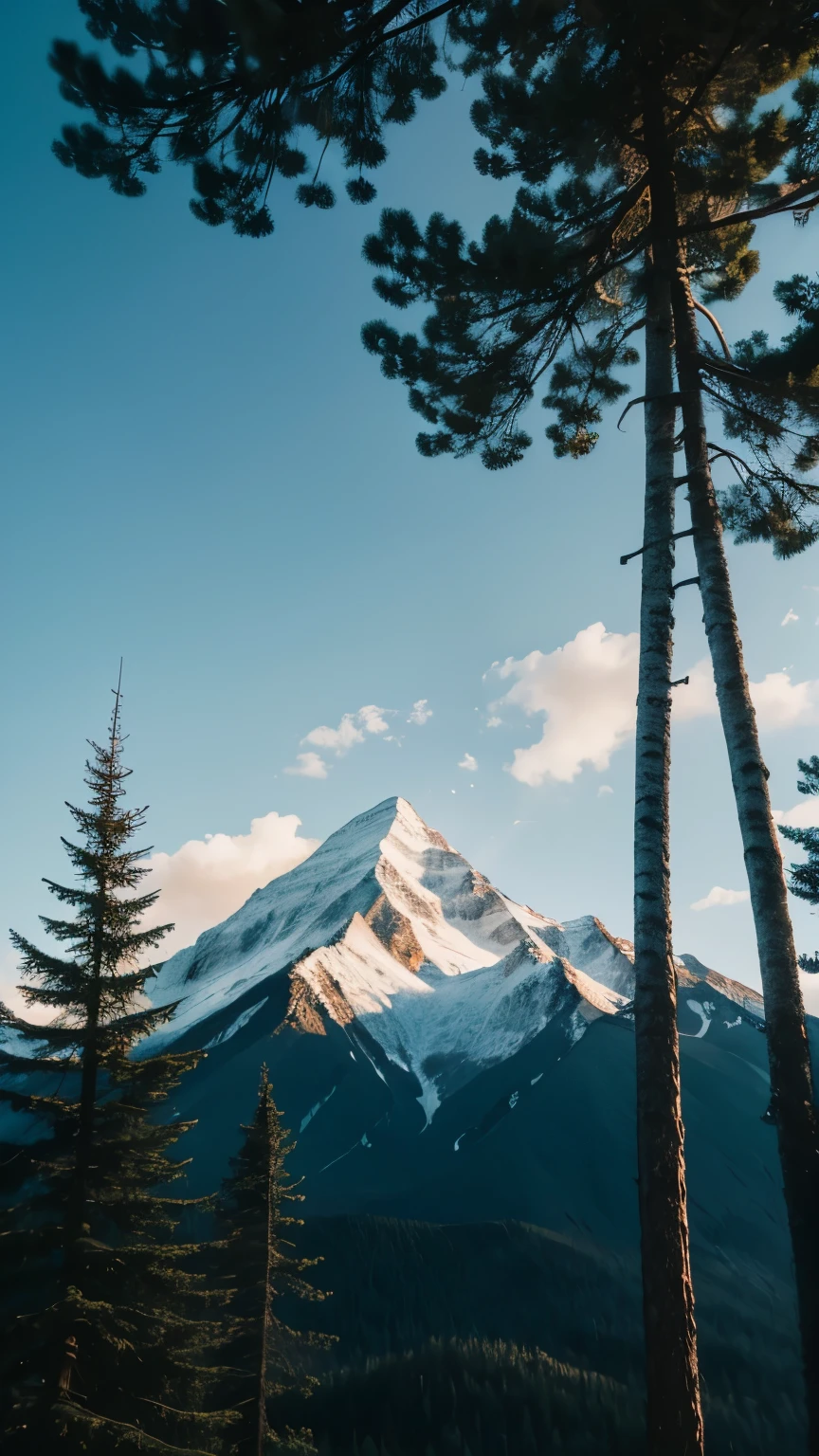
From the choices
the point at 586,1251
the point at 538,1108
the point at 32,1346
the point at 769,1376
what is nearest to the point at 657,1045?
the point at 32,1346

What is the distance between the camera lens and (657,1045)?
6.44 meters

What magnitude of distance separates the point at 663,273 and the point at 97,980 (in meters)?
12.2

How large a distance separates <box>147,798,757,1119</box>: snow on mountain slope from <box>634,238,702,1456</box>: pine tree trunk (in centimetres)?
10515

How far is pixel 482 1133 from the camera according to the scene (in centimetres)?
9762

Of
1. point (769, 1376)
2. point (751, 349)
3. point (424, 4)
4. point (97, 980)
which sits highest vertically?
point (424, 4)

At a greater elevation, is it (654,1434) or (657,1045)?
(657,1045)

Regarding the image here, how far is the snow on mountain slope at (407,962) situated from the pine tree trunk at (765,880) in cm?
10497

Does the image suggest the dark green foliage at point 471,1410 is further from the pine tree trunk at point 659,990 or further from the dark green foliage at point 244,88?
the dark green foliage at point 244,88

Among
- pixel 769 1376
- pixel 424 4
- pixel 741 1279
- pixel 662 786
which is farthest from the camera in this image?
pixel 741 1279

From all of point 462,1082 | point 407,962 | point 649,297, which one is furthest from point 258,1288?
point 407,962

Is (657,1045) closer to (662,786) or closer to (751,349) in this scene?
(662,786)

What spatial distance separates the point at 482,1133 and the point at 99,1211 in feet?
316

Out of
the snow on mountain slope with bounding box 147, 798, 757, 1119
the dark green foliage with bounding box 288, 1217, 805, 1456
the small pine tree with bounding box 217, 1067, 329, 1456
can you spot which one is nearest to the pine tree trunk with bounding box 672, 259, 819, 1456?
the small pine tree with bounding box 217, 1067, 329, 1456

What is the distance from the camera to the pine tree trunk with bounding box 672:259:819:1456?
6.17 meters
